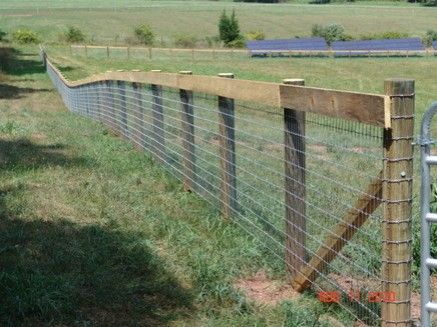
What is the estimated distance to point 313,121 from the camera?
4.88 meters

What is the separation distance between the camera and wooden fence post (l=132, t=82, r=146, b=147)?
10.2 meters

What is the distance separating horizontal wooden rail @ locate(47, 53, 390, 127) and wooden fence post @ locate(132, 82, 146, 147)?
2509 millimetres

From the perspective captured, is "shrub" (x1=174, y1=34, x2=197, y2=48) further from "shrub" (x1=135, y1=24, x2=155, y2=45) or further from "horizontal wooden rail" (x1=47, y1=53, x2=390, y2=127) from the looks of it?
"horizontal wooden rail" (x1=47, y1=53, x2=390, y2=127)

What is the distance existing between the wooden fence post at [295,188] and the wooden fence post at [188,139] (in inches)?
104

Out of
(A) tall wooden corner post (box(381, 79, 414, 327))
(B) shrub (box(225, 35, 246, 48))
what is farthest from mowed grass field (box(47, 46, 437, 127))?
(A) tall wooden corner post (box(381, 79, 414, 327))

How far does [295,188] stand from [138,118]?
5.67 metres

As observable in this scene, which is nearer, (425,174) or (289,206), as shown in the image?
(425,174)

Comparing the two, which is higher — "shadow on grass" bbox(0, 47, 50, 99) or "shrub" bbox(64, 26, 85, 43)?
"shrub" bbox(64, 26, 85, 43)

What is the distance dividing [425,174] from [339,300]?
1.44 metres

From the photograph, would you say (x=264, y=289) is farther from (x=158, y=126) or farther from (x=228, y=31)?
(x=228, y=31)

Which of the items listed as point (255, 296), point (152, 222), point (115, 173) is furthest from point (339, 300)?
point (115, 173)

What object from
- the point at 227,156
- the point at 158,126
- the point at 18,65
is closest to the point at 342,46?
the point at 18,65

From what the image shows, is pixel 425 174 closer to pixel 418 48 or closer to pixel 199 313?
pixel 199 313

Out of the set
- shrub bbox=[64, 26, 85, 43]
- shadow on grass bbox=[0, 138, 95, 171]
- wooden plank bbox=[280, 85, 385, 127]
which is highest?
wooden plank bbox=[280, 85, 385, 127]
